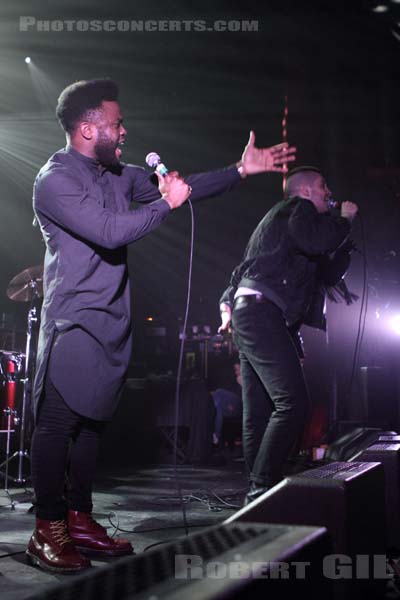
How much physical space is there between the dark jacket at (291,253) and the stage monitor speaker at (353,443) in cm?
120

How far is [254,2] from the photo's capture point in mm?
6215

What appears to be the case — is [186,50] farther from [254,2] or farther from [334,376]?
[334,376]

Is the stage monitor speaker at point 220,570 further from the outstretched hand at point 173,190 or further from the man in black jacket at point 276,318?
the man in black jacket at point 276,318

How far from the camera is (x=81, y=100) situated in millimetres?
2604

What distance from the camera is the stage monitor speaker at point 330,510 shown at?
A: 1638mm

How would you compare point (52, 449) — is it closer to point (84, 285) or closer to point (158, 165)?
point (84, 285)

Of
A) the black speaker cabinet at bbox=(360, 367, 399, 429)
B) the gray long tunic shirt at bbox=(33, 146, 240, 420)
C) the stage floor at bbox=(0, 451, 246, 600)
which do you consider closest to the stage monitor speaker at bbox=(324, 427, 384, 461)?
the black speaker cabinet at bbox=(360, 367, 399, 429)

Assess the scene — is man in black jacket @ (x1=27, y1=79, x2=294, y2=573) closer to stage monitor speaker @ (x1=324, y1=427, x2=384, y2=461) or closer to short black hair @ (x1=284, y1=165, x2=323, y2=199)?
short black hair @ (x1=284, y1=165, x2=323, y2=199)

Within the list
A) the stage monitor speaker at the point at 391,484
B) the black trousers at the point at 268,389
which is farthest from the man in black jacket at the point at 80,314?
the stage monitor speaker at the point at 391,484

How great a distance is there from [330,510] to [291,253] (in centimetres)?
182

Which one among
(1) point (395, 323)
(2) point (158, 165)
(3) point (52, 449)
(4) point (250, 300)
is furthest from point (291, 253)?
(1) point (395, 323)

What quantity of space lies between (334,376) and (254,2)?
12.7 ft

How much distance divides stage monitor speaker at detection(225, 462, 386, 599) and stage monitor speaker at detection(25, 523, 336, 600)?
1.24 ft

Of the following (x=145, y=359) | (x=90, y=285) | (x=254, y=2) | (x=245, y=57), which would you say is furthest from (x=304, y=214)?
(x=145, y=359)
